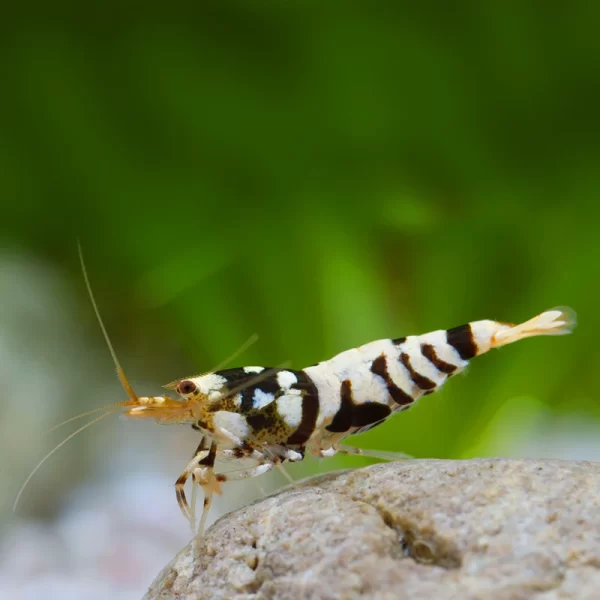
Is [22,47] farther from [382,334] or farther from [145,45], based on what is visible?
[382,334]

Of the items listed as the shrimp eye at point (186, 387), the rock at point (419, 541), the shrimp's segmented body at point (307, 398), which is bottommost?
the rock at point (419, 541)

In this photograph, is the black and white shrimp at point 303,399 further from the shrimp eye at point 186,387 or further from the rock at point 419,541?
the rock at point 419,541

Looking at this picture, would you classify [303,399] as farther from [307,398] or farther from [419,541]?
[419,541]

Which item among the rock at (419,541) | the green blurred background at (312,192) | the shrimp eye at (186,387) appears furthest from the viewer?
the green blurred background at (312,192)

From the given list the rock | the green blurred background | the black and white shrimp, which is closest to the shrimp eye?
the black and white shrimp

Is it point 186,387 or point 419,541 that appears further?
point 186,387

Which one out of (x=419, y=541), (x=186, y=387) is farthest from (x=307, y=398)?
(x=419, y=541)

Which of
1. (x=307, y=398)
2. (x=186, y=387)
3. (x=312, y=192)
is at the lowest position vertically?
(x=307, y=398)

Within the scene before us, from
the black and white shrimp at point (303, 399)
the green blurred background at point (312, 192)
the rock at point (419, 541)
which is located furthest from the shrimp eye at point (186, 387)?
the green blurred background at point (312, 192)
